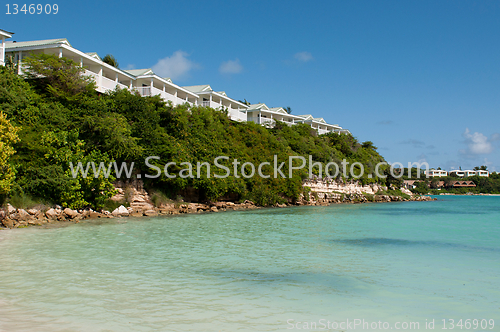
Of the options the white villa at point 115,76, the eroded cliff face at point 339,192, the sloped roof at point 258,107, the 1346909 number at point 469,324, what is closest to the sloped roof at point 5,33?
the white villa at point 115,76

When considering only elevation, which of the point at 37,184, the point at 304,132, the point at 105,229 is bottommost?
the point at 105,229

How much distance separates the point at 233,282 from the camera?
7.89 m

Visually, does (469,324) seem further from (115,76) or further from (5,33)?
(115,76)

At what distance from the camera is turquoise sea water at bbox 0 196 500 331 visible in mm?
5715

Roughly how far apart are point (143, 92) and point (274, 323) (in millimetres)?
31967

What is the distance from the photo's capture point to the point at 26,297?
6508 mm

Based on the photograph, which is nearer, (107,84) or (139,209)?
(139,209)

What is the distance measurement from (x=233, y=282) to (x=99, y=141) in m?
18.0

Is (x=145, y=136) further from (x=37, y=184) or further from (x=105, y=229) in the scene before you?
(x=105, y=229)

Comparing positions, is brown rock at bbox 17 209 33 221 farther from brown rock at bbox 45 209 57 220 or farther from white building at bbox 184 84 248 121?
white building at bbox 184 84 248 121

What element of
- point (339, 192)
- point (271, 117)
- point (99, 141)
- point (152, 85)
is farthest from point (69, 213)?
point (271, 117)

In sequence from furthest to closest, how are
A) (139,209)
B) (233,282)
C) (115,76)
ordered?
(115,76), (139,209), (233,282)

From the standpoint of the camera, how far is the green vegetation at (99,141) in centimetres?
1905

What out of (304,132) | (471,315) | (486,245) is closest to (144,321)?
(471,315)
